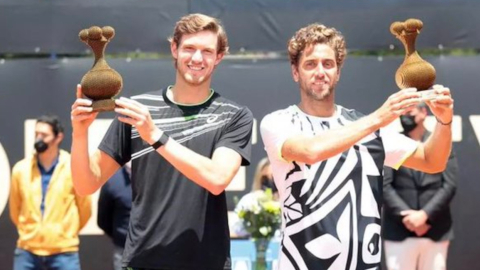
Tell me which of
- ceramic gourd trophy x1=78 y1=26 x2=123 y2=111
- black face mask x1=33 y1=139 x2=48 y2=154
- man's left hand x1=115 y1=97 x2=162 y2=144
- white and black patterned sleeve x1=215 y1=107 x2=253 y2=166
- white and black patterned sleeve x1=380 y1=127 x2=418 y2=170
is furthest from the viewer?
black face mask x1=33 y1=139 x2=48 y2=154

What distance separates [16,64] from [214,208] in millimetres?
4953

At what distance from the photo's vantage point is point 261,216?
21.5ft

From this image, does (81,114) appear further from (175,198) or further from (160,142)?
(175,198)

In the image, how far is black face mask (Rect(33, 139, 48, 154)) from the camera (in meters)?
7.88

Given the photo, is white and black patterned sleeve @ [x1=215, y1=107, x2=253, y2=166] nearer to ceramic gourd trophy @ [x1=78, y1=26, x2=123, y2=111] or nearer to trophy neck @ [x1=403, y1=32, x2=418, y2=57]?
ceramic gourd trophy @ [x1=78, y1=26, x2=123, y2=111]

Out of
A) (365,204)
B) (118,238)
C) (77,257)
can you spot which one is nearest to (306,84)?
(365,204)

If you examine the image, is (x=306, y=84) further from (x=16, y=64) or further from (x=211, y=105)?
(x=16, y=64)

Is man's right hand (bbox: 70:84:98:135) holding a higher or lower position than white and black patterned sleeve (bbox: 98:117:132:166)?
higher

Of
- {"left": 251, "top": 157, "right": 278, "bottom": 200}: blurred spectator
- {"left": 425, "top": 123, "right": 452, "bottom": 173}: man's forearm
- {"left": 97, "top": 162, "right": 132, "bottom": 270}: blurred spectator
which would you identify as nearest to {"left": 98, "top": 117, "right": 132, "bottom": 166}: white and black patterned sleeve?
{"left": 425, "top": 123, "right": 452, "bottom": 173}: man's forearm

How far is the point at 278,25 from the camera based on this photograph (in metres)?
8.18

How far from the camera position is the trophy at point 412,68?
12.6 ft

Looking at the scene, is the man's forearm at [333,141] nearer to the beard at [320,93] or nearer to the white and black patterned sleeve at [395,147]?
the beard at [320,93]

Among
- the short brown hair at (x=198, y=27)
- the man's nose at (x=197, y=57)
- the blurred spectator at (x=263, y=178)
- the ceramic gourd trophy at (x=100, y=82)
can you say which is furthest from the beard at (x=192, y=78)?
the blurred spectator at (x=263, y=178)

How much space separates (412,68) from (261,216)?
2.87 meters
